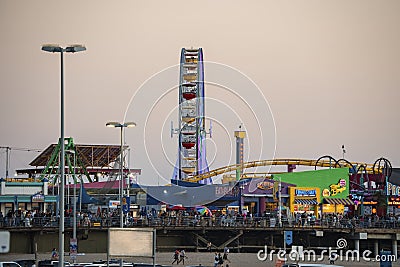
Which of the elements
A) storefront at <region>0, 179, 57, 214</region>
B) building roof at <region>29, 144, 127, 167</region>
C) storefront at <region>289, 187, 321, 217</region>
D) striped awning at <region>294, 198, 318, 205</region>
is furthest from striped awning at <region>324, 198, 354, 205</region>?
building roof at <region>29, 144, 127, 167</region>

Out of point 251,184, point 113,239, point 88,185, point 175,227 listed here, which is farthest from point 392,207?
point 113,239

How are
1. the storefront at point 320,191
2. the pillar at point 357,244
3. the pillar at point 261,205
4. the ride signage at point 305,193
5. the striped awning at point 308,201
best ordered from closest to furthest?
the pillar at point 357,244, the pillar at point 261,205, the ride signage at point 305,193, the storefront at point 320,191, the striped awning at point 308,201

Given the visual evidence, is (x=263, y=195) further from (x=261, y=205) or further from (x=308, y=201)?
(x=308, y=201)

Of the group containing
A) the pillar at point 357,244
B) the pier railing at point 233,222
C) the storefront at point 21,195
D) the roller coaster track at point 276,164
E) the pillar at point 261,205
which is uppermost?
the roller coaster track at point 276,164

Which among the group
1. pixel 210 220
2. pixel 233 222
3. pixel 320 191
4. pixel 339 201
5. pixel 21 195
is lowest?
pixel 233 222

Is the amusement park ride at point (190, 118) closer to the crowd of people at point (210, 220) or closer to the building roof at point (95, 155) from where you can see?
the building roof at point (95, 155)

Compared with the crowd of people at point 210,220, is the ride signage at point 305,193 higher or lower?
higher

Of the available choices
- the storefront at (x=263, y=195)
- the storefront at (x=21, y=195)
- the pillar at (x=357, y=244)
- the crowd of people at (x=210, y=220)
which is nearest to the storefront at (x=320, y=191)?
the storefront at (x=263, y=195)

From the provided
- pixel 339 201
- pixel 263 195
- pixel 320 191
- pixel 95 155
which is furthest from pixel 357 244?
pixel 95 155

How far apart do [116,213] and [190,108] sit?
25360 mm

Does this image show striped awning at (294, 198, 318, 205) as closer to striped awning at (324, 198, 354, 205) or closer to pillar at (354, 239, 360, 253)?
striped awning at (324, 198, 354, 205)

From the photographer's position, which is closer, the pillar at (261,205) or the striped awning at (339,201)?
the pillar at (261,205)

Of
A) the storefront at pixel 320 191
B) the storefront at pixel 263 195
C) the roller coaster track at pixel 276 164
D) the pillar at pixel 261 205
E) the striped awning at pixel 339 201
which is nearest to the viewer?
the storefront at pixel 263 195

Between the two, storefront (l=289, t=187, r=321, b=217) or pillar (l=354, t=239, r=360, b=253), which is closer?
pillar (l=354, t=239, r=360, b=253)
